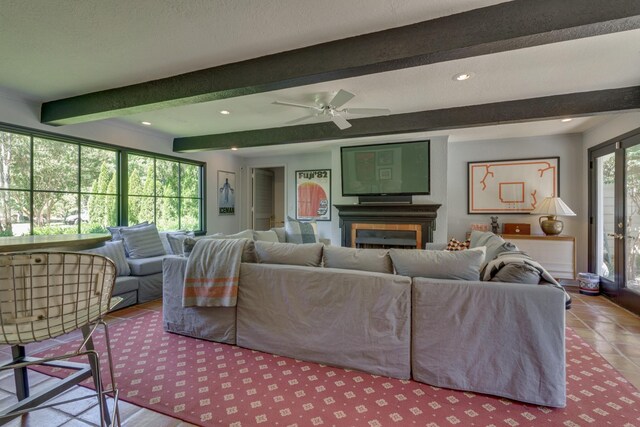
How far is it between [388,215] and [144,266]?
3.83 metres

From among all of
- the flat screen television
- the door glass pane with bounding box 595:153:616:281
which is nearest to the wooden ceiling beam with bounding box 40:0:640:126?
the flat screen television

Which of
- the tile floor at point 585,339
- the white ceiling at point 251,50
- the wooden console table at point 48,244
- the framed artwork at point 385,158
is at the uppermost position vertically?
the white ceiling at point 251,50

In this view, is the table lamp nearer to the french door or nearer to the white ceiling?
the french door

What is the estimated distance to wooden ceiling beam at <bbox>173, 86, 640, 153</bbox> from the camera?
3100 millimetres

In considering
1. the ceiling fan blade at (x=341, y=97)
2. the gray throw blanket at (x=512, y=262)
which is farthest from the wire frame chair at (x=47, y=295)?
the ceiling fan blade at (x=341, y=97)

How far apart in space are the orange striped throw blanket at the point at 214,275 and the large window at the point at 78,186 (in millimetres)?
2464

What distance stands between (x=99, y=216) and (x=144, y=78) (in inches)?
93.0

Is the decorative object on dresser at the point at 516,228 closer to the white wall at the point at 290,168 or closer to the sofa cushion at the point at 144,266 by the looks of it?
the white wall at the point at 290,168

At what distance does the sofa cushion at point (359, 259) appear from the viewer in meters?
2.22

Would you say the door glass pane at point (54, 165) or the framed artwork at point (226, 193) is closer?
the door glass pane at point (54, 165)

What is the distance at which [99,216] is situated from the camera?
167 inches

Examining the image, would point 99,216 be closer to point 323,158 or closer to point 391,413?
point 323,158

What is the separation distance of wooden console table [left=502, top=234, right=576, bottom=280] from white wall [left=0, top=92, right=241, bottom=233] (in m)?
5.38

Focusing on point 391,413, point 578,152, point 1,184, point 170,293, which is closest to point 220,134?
point 1,184
